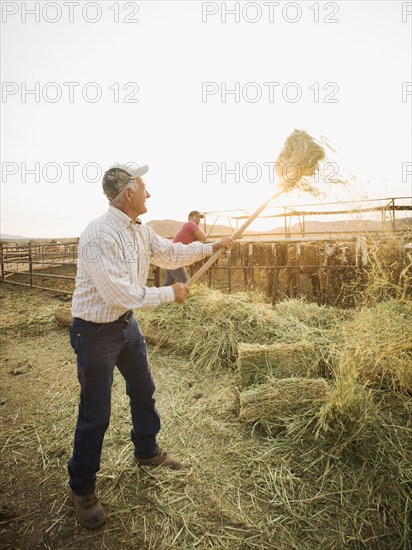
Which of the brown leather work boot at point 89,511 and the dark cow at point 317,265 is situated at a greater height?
the dark cow at point 317,265

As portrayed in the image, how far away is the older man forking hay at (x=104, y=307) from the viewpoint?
1.95m

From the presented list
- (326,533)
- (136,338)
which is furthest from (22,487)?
(326,533)

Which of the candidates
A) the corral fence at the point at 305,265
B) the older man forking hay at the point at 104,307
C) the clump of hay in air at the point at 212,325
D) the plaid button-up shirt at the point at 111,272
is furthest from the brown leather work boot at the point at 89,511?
the corral fence at the point at 305,265

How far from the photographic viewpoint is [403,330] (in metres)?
3.36

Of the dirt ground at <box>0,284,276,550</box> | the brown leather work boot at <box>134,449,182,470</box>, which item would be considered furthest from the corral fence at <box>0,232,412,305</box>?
the brown leather work boot at <box>134,449,182,470</box>

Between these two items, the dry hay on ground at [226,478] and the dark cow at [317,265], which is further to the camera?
the dark cow at [317,265]

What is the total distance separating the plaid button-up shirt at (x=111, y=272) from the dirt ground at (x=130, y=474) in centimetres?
125

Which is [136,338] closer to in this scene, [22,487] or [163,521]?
[163,521]

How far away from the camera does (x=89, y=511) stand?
2.01 meters

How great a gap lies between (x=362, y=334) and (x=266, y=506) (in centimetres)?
206

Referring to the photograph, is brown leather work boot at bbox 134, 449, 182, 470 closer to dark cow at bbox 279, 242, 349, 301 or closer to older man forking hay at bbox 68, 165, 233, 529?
older man forking hay at bbox 68, 165, 233, 529

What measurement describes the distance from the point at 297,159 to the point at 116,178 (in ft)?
6.03

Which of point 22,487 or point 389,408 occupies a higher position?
point 389,408

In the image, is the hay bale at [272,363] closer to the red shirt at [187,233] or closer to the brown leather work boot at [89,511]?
the brown leather work boot at [89,511]
